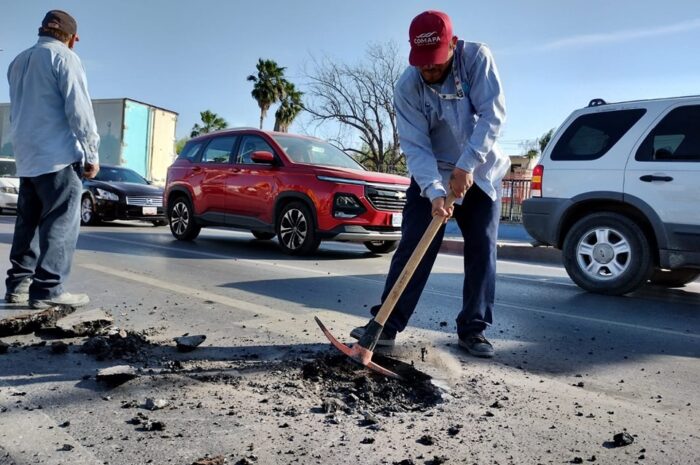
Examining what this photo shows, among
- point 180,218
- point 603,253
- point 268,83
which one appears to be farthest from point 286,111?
point 603,253

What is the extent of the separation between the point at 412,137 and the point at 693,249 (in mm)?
3595

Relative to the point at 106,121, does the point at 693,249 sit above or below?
below

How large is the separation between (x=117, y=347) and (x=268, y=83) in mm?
38771

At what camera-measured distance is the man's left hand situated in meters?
3.28

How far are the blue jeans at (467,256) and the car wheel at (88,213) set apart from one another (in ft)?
34.2

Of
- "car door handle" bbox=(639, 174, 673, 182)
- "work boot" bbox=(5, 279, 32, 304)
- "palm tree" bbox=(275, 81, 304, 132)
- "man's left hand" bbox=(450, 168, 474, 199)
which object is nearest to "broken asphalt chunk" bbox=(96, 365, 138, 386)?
"man's left hand" bbox=(450, 168, 474, 199)

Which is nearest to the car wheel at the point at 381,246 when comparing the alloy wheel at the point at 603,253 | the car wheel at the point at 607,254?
the car wheel at the point at 607,254

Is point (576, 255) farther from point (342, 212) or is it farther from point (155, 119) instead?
point (155, 119)

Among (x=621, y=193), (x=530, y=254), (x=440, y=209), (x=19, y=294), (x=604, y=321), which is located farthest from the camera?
(x=530, y=254)

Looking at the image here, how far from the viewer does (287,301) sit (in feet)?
16.6

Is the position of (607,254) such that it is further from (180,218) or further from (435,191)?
Answer: (180,218)

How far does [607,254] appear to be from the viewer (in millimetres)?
6238

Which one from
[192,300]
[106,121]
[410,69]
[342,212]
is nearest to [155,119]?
[106,121]

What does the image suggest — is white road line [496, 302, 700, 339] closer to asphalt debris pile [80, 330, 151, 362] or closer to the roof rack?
the roof rack
